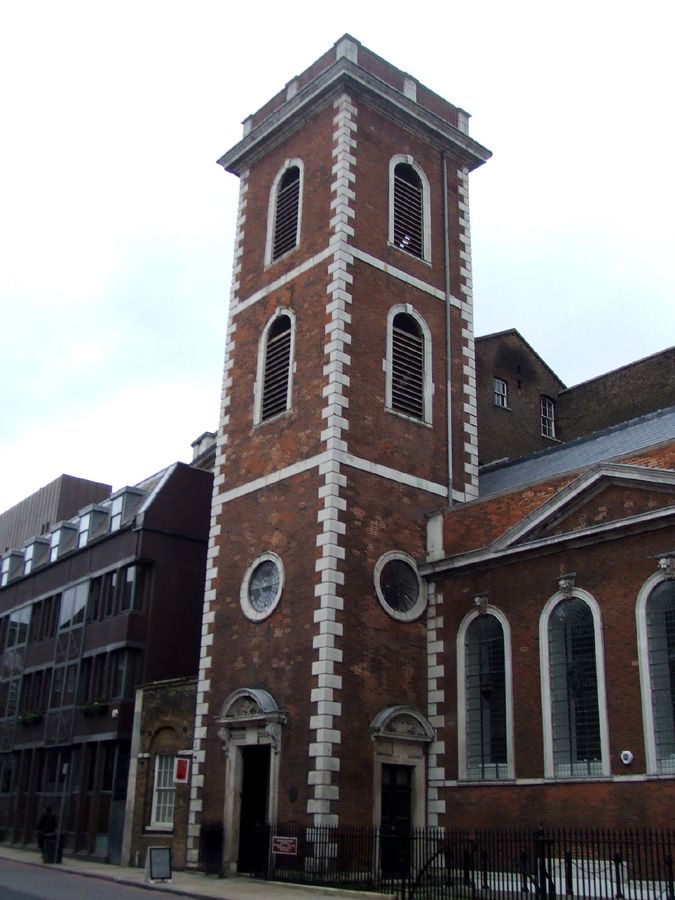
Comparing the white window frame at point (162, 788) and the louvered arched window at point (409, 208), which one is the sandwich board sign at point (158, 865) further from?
the louvered arched window at point (409, 208)

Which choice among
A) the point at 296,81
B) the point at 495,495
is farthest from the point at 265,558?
the point at 296,81

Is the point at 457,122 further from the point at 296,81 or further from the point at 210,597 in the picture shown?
the point at 210,597

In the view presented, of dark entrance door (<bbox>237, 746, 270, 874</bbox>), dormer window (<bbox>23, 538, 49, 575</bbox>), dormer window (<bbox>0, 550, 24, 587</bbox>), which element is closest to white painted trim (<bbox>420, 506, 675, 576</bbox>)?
dark entrance door (<bbox>237, 746, 270, 874</bbox>)

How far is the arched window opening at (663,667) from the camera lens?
19.3m

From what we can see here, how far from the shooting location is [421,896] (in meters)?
18.8

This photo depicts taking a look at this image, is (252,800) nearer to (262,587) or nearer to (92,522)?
(262,587)

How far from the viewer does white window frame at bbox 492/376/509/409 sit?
36750 mm

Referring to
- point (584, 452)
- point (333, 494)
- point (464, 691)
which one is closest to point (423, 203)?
point (584, 452)

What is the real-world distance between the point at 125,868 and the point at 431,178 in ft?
69.9

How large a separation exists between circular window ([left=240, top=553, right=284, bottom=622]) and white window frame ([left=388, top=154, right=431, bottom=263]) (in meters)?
9.70

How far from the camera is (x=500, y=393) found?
3712cm

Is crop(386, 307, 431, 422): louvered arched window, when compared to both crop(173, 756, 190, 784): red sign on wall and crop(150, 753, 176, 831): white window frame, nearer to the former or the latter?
crop(173, 756, 190, 784): red sign on wall

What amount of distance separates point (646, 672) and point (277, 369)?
12937 millimetres

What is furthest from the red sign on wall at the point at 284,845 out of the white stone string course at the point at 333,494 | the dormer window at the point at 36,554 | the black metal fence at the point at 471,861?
the dormer window at the point at 36,554
